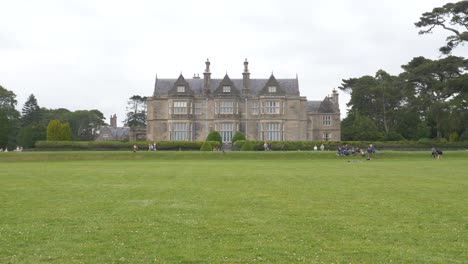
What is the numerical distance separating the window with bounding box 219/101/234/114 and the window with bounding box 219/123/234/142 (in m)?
1.73

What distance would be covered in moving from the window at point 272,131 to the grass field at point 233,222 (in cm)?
4406

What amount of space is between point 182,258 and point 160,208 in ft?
16.0

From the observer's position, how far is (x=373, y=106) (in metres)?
80.6

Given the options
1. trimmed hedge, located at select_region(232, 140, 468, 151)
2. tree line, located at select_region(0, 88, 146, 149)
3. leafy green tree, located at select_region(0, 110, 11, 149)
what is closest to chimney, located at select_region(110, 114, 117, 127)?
tree line, located at select_region(0, 88, 146, 149)

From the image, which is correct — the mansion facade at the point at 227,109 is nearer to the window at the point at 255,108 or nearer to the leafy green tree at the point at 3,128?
the window at the point at 255,108

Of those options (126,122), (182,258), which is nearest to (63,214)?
(182,258)

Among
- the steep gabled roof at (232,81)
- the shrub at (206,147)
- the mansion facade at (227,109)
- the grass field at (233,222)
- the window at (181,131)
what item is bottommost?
the grass field at (233,222)

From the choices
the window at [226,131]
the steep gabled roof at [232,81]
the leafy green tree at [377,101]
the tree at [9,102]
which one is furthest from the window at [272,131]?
the tree at [9,102]

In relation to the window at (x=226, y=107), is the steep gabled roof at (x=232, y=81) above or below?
above

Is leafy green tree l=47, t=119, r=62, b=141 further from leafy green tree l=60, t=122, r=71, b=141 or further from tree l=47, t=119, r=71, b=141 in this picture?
leafy green tree l=60, t=122, r=71, b=141

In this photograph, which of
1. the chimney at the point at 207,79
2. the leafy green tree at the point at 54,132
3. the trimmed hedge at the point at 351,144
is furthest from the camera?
the leafy green tree at the point at 54,132

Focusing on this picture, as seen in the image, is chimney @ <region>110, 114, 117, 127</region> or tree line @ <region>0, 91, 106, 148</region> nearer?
tree line @ <region>0, 91, 106, 148</region>

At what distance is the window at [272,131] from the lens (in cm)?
6338

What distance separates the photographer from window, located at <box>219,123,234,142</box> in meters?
64.1
